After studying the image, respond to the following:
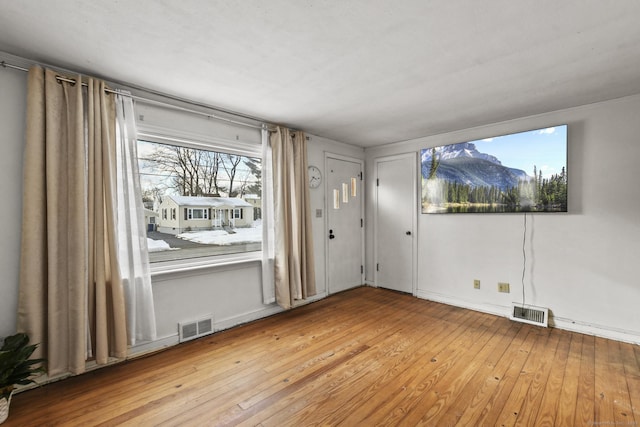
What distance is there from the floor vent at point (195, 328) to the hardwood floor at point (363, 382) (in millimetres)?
87

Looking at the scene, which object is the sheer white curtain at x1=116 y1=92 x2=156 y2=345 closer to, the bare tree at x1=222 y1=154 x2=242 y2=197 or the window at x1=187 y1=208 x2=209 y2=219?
the window at x1=187 y1=208 x2=209 y2=219

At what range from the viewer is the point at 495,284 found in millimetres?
3592

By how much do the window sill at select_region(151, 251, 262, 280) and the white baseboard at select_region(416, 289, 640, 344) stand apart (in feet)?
8.77

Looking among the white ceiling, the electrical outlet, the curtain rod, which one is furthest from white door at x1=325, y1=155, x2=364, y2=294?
the electrical outlet

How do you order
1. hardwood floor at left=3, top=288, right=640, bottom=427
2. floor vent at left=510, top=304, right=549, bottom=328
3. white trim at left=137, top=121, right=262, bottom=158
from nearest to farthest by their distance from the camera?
hardwood floor at left=3, top=288, right=640, bottom=427
white trim at left=137, top=121, right=262, bottom=158
floor vent at left=510, top=304, right=549, bottom=328

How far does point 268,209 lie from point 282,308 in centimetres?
132

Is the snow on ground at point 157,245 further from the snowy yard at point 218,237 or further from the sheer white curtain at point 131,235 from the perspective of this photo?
the sheer white curtain at point 131,235

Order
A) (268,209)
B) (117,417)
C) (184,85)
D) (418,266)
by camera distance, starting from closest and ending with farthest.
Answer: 1. (117,417)
2. (184,85)
3. (268,209)
4. (418,266)

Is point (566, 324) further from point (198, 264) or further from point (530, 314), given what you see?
point (198, 264)

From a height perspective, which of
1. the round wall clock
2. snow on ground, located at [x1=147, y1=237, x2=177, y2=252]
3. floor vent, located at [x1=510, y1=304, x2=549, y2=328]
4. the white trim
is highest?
the white trim

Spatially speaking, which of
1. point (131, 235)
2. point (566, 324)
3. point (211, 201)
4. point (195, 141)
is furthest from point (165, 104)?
point (566, 324)

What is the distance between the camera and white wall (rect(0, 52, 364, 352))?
2.02 m

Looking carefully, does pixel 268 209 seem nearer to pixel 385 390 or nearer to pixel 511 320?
pixel 385 390

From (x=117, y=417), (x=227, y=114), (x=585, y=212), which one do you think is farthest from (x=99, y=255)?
(x=585, y=212)
